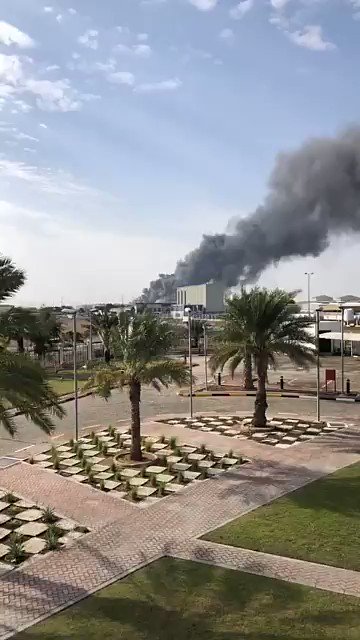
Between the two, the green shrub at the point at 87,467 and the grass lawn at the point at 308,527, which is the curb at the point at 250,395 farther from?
the grass lawn at the point at 308,527

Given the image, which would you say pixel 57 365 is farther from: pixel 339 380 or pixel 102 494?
pixel 102 494

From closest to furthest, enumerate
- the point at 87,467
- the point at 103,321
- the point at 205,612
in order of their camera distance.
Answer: the point at 205,612 < the point at 87,467 < the point at 103,321

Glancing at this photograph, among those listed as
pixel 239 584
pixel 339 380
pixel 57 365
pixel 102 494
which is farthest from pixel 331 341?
pixel 239 584

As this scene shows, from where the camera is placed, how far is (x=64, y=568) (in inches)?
446

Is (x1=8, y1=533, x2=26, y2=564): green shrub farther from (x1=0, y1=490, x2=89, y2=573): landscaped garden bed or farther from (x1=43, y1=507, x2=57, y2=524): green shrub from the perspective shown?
(x1=43, y1=507, x2=57, y2=524): green shrub

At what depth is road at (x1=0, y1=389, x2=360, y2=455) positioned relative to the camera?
2302 cm

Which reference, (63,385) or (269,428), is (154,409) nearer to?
(269,428)

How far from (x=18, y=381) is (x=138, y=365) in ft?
23.5

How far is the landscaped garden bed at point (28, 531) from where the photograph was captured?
1199 cm

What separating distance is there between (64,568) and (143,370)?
8.17m

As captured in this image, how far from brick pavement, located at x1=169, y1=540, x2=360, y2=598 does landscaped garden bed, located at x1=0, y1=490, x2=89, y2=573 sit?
8.12ft

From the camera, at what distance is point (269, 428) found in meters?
23.0

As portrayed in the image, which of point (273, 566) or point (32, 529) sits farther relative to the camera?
point (32, 529)

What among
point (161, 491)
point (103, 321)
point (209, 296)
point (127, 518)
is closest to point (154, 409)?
point (161, 491)
